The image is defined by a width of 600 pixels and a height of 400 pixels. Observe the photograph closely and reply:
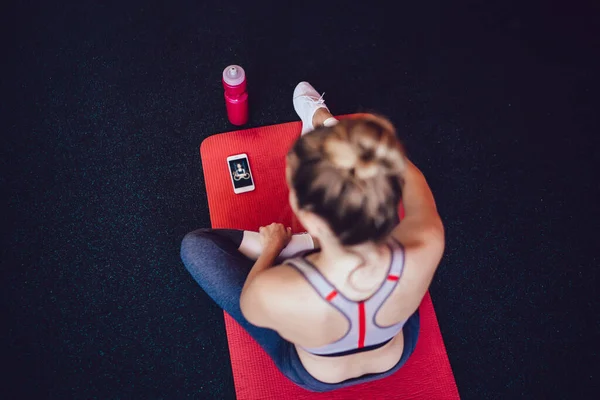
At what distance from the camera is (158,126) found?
1757mm

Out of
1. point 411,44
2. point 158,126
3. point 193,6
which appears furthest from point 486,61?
point 158,126

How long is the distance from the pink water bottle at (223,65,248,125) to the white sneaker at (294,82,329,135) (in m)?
0.20

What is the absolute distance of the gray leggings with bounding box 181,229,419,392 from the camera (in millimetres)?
1086

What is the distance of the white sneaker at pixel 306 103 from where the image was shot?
1.61 m

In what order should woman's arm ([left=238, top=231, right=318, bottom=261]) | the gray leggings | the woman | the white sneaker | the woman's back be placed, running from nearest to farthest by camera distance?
the woman, the woman's back, the gray leggings, woman's arm ([left=238, top=231, right=318, bottom=261]), the white sneaker

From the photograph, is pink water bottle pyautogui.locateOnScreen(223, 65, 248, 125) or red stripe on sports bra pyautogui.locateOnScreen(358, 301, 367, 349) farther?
pink water bottle pyautogui.locateOnScreen(223, 65, 248, 125)

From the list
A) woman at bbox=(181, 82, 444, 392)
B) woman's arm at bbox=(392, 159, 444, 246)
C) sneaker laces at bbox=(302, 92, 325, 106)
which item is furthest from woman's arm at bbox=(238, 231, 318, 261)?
sneaker laces at bbox=(302, 92, 325, 106)

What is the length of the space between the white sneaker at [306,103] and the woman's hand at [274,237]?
50 cm

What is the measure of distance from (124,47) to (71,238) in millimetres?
808

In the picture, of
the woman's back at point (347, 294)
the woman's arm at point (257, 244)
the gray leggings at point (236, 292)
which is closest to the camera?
the woman's back at point (347, 294)

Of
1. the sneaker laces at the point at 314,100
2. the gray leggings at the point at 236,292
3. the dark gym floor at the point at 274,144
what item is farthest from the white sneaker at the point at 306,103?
the gray leggings at the point at 236,292

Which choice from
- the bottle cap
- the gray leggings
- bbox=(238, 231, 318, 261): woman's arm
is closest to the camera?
the gray leggings

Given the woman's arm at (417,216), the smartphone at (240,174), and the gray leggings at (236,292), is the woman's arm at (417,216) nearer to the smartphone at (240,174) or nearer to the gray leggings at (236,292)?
the gray leggings at (236,292)

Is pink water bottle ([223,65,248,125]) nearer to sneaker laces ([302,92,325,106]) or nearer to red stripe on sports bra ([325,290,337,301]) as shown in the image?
sneaker laces ([302,92,325,106])
